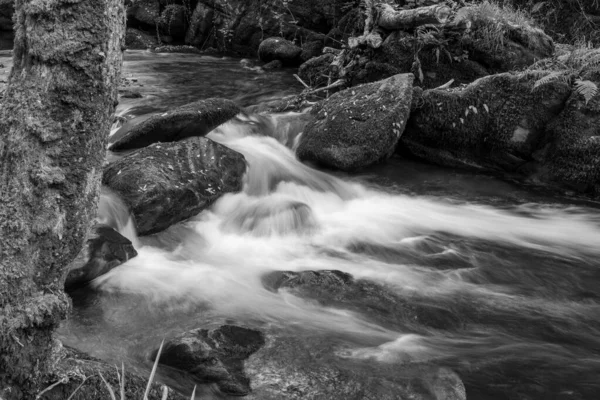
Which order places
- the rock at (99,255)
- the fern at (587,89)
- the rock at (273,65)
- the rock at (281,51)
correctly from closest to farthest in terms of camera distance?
1. the rock at (99,255)
2. the fern at (587,89)
3. the rock at (273,65)
4. the rock at (281,51)

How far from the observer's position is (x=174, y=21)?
806 inches

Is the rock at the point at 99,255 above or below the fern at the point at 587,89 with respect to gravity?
below

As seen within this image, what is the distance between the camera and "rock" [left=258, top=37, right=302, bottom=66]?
1572cm

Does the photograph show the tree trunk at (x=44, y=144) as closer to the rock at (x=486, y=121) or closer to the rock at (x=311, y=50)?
the rock at (x=486, y=121)

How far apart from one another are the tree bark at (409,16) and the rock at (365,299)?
6415 millimetres

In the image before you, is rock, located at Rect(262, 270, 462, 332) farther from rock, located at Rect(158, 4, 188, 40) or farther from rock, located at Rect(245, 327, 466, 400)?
rock, located at Rect(158, 4, 188, 40)

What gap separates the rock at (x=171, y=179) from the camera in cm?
630

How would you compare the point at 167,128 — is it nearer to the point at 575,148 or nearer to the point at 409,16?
the point at 409,16

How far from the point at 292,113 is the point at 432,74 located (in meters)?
2.73

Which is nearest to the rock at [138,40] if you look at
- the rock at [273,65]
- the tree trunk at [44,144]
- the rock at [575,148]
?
the rock at [273,65]

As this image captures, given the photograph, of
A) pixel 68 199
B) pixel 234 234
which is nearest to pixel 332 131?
pixel 234 234

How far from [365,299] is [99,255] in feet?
8.10

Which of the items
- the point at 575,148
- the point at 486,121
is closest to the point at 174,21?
the point at 486,121

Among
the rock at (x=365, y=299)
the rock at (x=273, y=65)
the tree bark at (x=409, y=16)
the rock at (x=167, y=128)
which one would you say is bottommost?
the rock at (x=365, y=299)
